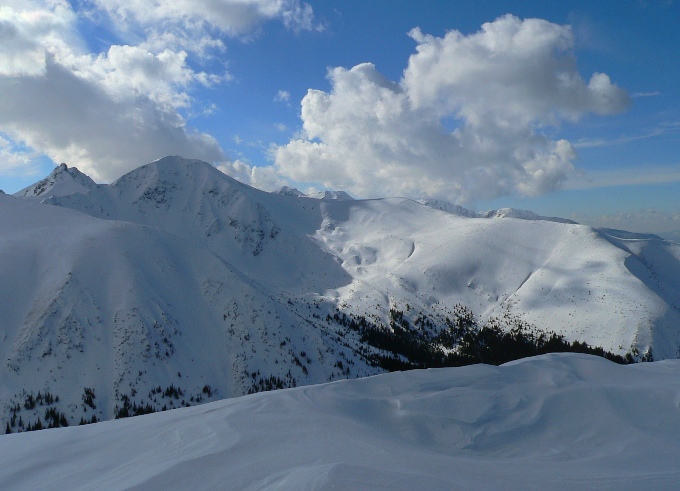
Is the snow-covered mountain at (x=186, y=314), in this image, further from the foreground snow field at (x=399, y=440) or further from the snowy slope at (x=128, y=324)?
the foreground snow field at (x=399, y=440)

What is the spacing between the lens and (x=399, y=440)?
12750 mm

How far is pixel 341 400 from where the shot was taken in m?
16.0

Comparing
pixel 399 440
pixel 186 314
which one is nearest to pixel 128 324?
pixel 186 314

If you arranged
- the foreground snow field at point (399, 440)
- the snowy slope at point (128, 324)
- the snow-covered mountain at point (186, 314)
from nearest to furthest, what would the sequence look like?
the foreground snow field at point (399, 440) → the snowy slope at point (128, 324) → the snow-covered mountain at point (186, 314)

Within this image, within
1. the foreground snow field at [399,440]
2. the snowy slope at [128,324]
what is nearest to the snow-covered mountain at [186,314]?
the snowy slope at [128,324]

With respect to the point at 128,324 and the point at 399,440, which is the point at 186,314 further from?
the point at 399,440

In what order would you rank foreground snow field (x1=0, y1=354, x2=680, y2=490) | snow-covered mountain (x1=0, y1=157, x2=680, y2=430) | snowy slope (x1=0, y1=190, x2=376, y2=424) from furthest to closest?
1. snow-covered mountain (x1=0, y1=157, x2=680, y2=430)
2. snowy slope (x1=0, y1=190, x2=376, y2=424)
3. foreground snow field (x1=0, y1=354, x2=680, y2=490)

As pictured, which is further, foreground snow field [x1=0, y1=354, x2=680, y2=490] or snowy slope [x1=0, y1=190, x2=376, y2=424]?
snowy slope [x1=0, y1=190, x2=376, y2=424]

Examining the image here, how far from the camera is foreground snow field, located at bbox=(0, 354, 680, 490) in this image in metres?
9.27

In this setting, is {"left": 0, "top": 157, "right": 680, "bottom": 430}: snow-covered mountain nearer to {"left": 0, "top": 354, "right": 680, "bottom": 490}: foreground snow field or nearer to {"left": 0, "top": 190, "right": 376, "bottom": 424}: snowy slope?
{"left": 0, "top": 190, "right": 376, "bottom": 424}: snowy slope

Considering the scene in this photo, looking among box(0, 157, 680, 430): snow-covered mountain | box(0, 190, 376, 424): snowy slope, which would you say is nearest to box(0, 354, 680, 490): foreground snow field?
box(0, 157, 680, 430): snow-covered mountain

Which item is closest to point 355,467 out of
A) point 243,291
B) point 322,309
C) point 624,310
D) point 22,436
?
point 22,436

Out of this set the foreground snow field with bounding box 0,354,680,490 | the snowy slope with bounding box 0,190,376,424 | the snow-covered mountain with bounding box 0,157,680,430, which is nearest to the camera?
the foreground snow field with bounding box 0,354,680,490

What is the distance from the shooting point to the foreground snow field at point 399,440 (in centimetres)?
927
